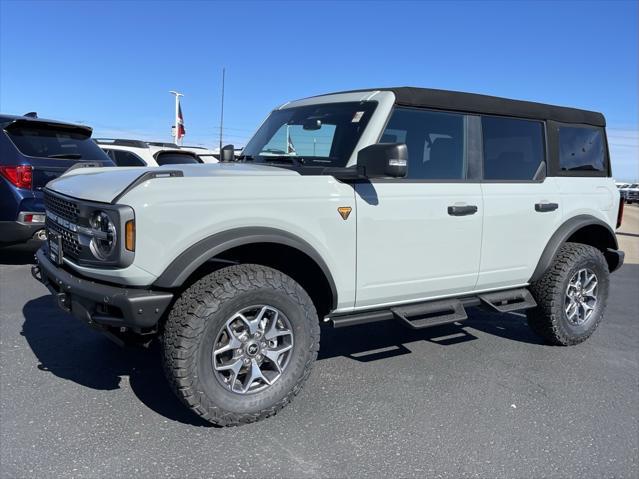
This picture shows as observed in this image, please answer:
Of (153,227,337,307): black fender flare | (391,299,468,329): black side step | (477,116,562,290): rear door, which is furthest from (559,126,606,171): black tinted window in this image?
(153,227,337,307): black fender flare

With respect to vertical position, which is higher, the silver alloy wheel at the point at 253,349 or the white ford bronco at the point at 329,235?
the white ford bronco at the point at 329,235

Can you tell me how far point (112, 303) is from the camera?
9.07ft

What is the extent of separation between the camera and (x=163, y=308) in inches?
112

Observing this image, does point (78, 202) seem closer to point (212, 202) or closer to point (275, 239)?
point (212, 202)

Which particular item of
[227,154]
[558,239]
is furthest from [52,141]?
[558,239]

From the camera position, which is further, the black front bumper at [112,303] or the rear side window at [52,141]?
the rear side window at [52,141]

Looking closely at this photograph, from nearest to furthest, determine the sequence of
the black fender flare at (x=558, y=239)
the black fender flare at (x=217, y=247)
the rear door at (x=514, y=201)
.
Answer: the black fender flare at (x=217, y=247) → the rear door at (x=514, y=201) → the black fender flare at (x=558, y=239)

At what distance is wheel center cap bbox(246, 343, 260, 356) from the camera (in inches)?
123

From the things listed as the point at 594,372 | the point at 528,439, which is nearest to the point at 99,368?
the point at 528,439

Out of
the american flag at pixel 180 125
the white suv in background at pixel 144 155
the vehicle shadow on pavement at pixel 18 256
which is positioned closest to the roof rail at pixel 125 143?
the white suv in background at pixel 144 155

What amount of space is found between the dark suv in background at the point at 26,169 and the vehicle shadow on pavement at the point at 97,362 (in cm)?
152

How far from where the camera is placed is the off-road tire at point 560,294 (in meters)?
4.58

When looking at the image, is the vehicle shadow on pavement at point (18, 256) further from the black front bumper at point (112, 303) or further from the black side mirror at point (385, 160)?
the black side mirror at point (385, 160)

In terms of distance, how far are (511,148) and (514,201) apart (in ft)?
1.56
